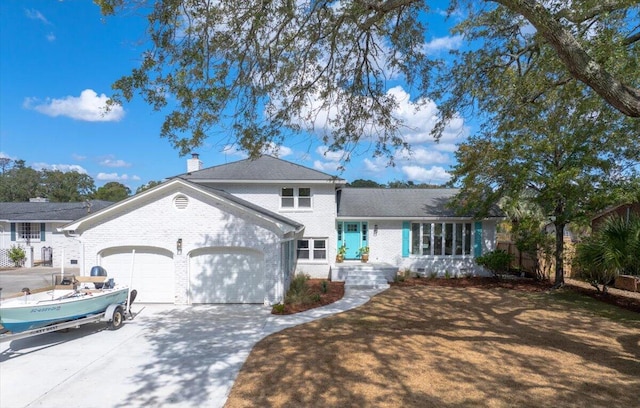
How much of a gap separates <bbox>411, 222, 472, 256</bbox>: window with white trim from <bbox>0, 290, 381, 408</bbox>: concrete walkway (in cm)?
927

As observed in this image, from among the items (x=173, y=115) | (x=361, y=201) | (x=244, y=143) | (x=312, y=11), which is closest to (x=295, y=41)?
(x=312, y=11)

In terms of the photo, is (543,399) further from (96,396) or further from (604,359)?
(96,396)

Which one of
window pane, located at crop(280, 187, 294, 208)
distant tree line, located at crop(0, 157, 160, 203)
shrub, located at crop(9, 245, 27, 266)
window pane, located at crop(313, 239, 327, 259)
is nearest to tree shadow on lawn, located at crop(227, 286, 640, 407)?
window pane, located at crop(313, 239, 327, 259)

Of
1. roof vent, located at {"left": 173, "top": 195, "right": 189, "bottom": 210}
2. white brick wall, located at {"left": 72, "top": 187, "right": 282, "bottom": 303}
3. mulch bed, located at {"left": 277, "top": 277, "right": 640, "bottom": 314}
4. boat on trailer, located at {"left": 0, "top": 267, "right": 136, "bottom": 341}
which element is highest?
roof vent, located at {"left": 173, "top": 195, "right": 189, "bottom": 210}

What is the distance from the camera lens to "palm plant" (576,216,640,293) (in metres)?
11.5

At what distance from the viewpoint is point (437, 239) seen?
18.5 metres

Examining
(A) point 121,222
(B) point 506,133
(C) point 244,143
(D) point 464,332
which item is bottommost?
(D) point 464,332

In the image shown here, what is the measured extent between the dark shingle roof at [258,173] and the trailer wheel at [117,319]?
8407 mm

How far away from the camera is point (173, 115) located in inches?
280

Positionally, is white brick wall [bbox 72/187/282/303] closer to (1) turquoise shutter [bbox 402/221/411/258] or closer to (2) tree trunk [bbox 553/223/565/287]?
(1) turquoise shutter [bbox 402/221/411/258]

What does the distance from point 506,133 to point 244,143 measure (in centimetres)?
855

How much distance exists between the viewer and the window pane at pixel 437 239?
18.5 meters

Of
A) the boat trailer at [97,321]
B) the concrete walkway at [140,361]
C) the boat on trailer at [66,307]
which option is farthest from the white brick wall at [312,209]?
the boat trailer at [97,321]

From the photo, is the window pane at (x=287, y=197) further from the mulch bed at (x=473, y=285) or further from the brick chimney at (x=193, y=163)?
the brick chimney at (x=193, y=163)
